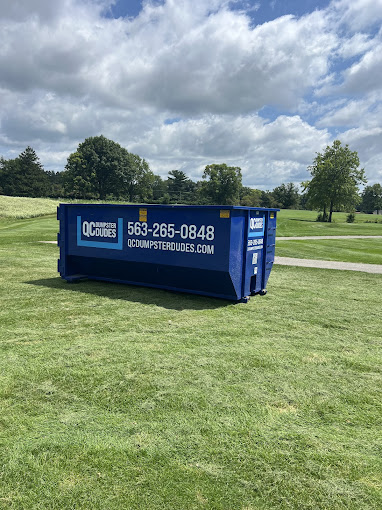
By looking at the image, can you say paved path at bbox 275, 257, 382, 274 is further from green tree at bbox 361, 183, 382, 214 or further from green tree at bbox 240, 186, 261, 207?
green tree at bbox 361, 183, 382, 214

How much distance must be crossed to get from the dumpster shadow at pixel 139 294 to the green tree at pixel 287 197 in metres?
96.2

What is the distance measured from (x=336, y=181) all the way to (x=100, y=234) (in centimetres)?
4743

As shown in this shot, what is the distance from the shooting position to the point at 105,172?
8300 cm

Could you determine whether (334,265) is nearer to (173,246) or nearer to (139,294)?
(173,246)

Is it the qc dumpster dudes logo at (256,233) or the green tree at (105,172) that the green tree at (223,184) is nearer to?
the green tree at (105,172)

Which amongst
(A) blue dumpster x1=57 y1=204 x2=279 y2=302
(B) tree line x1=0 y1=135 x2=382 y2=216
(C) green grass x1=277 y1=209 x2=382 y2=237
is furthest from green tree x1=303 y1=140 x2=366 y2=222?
(A) blue dumpster x1=57 y1=204 x2=279 y2=302

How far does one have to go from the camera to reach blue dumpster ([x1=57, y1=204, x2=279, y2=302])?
22.2 ft

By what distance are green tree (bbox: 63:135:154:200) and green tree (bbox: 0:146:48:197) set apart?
37.5 ft

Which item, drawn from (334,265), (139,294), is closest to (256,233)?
(139,294)

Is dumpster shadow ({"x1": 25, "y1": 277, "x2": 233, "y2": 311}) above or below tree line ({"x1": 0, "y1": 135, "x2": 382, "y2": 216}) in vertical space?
below

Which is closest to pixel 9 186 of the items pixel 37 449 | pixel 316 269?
pixel 316 269

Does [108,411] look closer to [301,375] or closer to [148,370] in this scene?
[148,370]

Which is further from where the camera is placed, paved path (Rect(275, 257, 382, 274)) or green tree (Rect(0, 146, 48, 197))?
green tree (Rect(0, 146, 48, 197))

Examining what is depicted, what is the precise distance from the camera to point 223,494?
227cm
